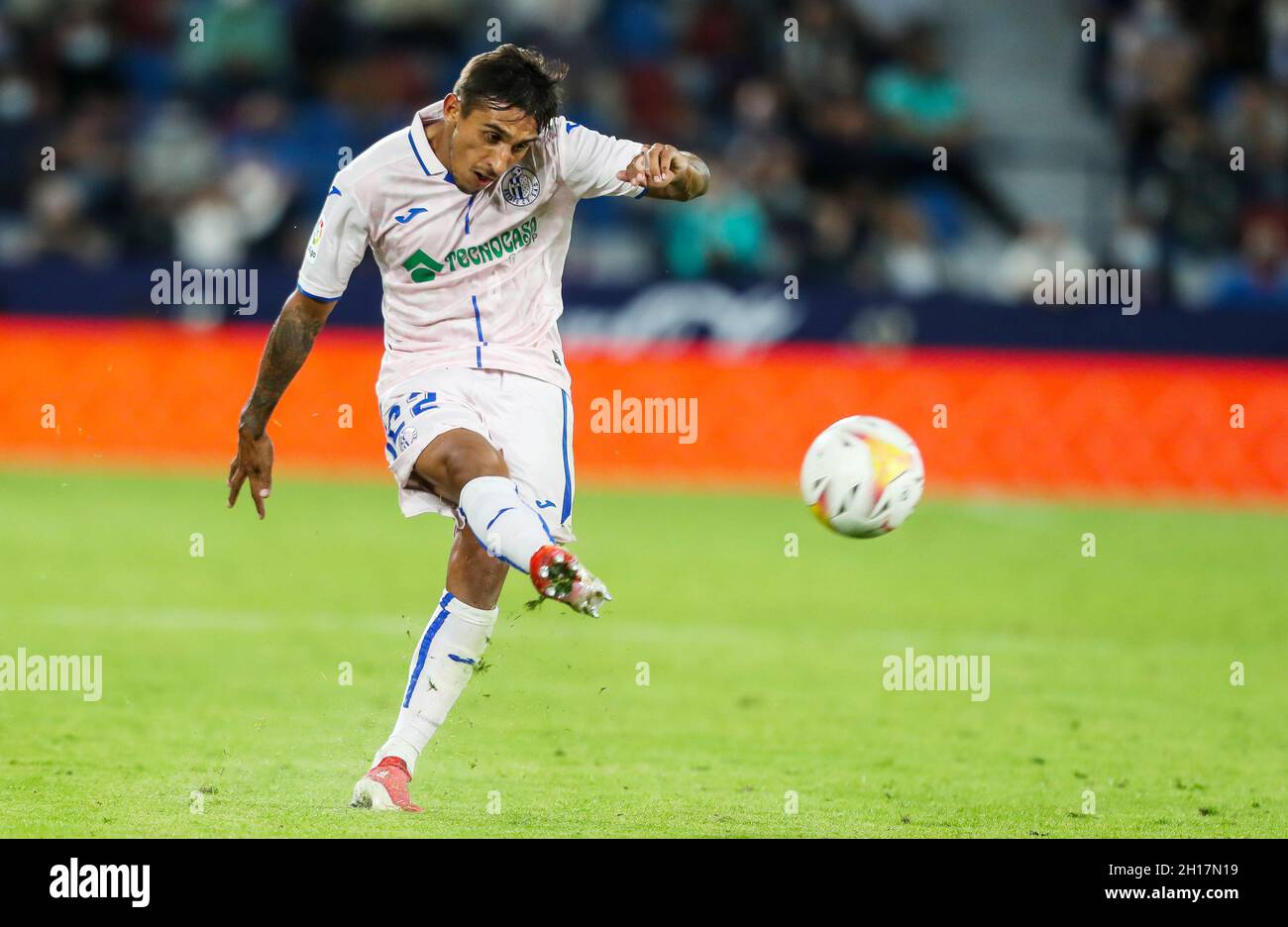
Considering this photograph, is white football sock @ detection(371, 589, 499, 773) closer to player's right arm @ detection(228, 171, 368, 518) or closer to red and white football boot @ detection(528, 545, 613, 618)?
player's right arm @ detection(228, 171, 368, 518)

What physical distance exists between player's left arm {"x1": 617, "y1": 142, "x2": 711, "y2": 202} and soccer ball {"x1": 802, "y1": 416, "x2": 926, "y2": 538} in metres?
1.03

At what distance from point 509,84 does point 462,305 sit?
32.3 inches

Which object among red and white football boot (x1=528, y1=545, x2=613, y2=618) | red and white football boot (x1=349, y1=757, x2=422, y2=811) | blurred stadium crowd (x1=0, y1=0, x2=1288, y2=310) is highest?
blurred stadium crowd (x1=0, y1=0, x2=1288, y2=310)

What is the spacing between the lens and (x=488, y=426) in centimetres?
624

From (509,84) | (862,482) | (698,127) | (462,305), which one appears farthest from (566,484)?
(698,127)

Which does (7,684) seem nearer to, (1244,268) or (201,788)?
(201,788)

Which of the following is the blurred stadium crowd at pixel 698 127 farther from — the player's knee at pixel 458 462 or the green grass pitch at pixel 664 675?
the player's knee at pixel 458 462

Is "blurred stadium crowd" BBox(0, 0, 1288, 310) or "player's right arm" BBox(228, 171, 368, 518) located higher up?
"blurred stadium crowd" BBox(0, 0, 1288, 310)

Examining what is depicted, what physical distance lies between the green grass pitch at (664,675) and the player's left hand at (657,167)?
2.05 meters

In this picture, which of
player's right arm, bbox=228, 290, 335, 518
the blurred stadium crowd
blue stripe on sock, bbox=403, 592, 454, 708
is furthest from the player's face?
the blurred stadium crowd

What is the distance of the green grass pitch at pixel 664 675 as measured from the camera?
20.3ft

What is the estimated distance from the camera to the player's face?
19.6 ft

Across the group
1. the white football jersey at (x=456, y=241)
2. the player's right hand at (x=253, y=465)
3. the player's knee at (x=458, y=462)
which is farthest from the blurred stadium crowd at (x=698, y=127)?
the player's knee at (x=458, y=462)
